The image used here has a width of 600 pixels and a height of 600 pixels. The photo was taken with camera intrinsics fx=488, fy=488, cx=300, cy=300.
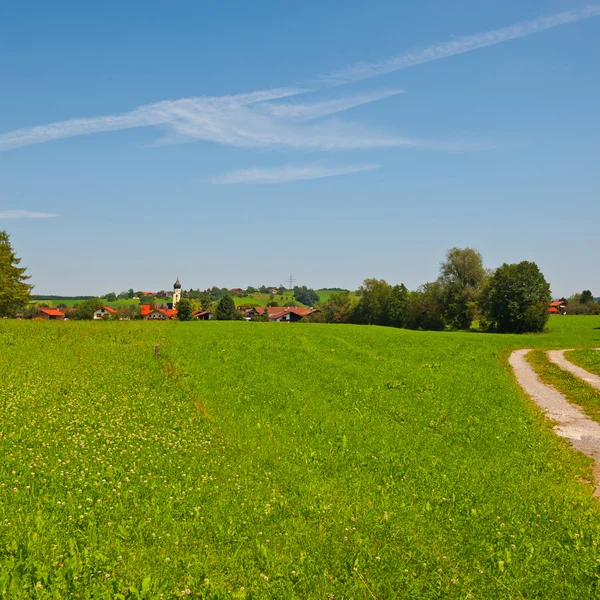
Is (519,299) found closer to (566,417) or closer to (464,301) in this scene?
(464,301)

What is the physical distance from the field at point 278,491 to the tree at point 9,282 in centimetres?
4553

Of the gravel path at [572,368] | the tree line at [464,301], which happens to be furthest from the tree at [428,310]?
the gravel path at [572,368]

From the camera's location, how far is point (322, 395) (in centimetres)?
2198

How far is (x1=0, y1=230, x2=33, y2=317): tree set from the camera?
6283 centimetres

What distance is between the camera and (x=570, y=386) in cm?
2709

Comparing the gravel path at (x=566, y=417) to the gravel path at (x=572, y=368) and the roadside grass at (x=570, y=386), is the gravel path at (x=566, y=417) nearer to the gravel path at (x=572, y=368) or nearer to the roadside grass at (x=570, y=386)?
the roadside grass at (x=570, y=386)

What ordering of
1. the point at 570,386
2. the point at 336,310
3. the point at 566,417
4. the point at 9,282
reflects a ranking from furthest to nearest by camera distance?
1. the point at 336,310
2. the point at 9,282
3. the point at 570,386
4. the point at 566,417

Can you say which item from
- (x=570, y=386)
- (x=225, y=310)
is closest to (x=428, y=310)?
(x=570, y=386)

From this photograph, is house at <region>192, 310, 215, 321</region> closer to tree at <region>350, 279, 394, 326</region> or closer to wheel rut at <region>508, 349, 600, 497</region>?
tree at <region>350, 279, 394, 326</region>

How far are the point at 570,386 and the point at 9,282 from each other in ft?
214

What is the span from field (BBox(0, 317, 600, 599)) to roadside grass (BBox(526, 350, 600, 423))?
10.4 ft

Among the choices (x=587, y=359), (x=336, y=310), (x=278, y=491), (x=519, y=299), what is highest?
(x=519, y=299)

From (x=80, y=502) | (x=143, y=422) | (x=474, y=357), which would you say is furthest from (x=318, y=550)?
(x=474, y=357)

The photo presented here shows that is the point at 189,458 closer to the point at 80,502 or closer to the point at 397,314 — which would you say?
the point at 80,502
